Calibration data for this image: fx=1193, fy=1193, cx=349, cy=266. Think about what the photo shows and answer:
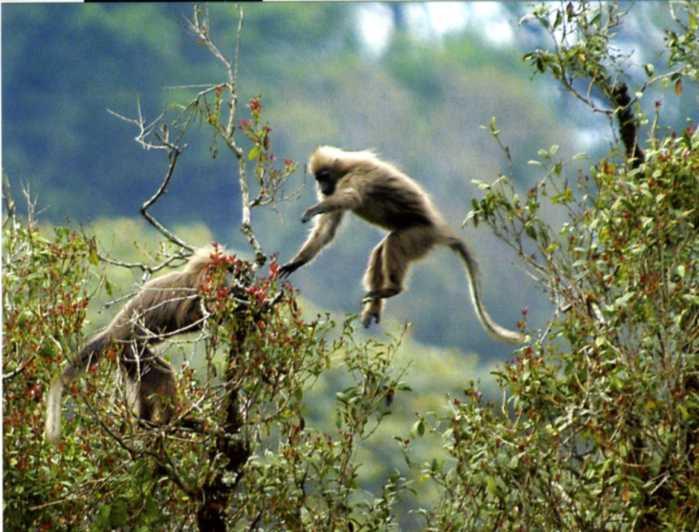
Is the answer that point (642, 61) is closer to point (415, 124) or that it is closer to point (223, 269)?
point (415, 124)

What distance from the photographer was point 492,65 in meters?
4.17

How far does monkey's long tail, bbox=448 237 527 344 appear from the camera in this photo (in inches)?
147

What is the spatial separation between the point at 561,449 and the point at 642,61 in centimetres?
142

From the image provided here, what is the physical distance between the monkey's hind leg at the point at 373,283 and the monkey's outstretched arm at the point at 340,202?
0.57ft

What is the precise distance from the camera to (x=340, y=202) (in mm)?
3834

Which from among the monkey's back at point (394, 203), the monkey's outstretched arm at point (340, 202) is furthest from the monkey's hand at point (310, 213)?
the monkey's back at point (394, 203)

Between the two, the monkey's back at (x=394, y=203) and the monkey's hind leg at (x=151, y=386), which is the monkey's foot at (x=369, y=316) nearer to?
the monkey's back at (x=394, y=203)

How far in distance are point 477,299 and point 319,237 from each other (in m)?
0.54

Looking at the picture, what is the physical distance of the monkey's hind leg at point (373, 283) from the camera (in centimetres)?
389

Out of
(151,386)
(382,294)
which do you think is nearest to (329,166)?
(382,294)

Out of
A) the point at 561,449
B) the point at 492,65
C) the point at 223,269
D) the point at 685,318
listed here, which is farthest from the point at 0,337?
the point at 492,65

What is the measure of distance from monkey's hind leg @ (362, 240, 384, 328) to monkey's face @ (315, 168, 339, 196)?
0.25m

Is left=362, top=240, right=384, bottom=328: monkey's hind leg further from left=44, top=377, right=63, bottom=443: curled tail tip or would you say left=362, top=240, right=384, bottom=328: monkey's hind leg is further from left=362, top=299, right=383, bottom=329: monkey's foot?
left=44, top=377, right=63, bottom=443: curled tail tip

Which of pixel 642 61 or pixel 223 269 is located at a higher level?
pixel 642 61
